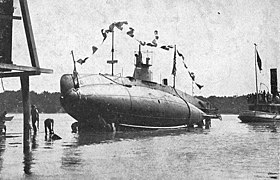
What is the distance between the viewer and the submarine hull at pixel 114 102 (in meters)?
30.1

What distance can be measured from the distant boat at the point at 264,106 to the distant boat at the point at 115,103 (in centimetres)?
2560

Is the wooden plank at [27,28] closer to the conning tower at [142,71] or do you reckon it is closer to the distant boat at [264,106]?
the conning tower at [142,71]

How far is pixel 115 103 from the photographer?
31172 millimetres

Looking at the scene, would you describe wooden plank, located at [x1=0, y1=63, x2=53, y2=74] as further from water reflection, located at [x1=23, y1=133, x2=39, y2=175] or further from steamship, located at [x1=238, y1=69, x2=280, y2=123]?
steamship, located at [x1=238, y1=69, x2=280, y2=123]

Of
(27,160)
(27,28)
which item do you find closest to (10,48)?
(27,28)

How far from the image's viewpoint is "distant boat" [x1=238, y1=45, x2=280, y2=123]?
200ft

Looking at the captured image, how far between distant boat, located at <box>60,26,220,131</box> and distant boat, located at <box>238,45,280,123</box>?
25.6 meters

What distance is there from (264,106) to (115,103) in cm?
3885

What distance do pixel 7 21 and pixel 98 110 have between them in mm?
18175

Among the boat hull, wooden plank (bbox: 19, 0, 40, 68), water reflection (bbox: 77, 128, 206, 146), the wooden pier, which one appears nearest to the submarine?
water reflection (bbox: 77, 128, 206, 146)

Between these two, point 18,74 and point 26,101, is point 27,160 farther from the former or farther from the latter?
point 18,74

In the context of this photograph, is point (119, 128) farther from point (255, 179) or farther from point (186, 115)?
point (255, 179)

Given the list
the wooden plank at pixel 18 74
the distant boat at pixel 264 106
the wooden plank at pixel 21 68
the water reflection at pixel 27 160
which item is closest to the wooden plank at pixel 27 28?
the wooden plank at pixel 21 68

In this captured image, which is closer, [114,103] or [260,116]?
[114,103]
